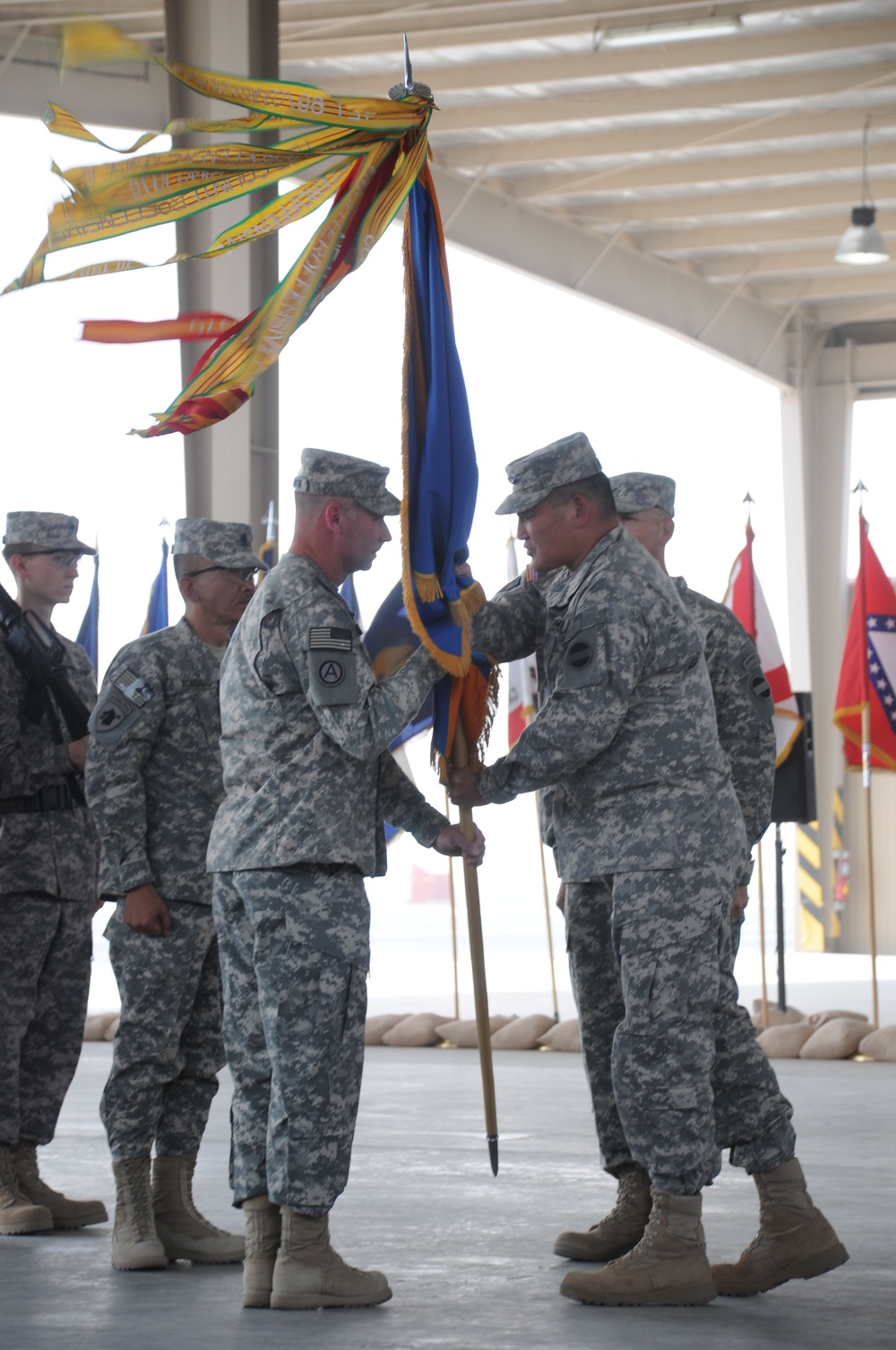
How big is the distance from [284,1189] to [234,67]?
667 cm

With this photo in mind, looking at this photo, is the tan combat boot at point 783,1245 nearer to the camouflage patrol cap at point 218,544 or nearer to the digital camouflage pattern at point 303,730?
the digital camouflage pattern at point 303,730

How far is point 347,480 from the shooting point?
3.15 metres

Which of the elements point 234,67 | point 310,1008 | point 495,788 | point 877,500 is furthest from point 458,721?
point 877,500

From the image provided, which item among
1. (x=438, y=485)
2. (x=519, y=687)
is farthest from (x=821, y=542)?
(x=438, y=485)

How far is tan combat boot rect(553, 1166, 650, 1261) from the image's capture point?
11.1ft

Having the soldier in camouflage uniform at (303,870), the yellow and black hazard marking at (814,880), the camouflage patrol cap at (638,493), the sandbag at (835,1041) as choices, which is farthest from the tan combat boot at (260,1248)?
the yellow and black hazard marking at (814,880)

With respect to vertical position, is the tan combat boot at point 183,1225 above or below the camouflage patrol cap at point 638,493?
below

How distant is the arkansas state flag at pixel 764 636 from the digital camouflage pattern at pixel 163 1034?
4.67 meters

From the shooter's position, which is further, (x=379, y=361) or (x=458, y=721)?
(x=379, y=361)

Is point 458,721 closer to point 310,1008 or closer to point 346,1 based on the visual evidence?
point 310,1008

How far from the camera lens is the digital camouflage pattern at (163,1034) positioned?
3430 mm

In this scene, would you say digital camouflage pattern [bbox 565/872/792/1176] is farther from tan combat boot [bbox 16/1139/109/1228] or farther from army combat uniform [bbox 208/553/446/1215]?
tan combat boot [bbox 16/1139/109/1228]

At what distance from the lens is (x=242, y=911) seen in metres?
3.13

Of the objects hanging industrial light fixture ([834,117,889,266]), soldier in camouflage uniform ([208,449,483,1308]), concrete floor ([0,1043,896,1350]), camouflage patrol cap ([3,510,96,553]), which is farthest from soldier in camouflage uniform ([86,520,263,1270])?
hanging industrial light fixture ([834,117,889,266])
